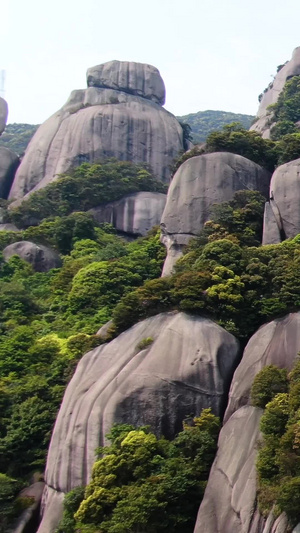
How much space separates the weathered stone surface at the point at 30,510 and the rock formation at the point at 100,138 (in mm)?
27362

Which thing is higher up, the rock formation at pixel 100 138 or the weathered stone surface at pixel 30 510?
the rock formation at pixel 100 138

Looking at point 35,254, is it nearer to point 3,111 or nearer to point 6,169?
point 6,169

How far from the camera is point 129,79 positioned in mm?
51906

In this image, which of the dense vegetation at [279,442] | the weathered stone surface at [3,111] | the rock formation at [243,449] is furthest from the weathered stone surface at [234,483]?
the weathered stone surface at [3,111]

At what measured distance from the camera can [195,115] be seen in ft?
346

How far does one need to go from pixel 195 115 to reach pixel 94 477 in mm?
Answer: 91064

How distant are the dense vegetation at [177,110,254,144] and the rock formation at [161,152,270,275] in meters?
56.9

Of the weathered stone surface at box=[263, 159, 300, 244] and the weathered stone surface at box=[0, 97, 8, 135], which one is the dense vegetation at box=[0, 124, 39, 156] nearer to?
the weathered stone surface at box=[0, 97, 8, 135]

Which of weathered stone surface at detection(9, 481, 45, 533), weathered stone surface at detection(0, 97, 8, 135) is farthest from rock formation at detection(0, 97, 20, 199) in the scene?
weathered stone surface at detection(9, 481, 45, 533)

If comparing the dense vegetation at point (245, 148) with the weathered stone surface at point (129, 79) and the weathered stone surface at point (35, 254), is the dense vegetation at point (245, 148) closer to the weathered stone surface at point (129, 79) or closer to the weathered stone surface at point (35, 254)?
the weathered stone surface at point (35, 254)

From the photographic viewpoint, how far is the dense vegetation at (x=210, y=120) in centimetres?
9343

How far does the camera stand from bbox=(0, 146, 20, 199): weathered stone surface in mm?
48406

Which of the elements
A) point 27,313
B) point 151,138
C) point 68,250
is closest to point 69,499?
point 27,313

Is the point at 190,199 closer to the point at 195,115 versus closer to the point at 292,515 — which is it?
the point at 292,515
